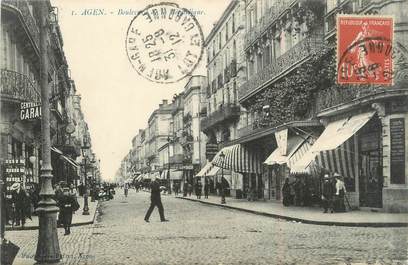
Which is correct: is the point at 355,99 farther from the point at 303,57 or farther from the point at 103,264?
the point at 103,264

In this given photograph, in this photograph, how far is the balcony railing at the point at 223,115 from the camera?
42.7m

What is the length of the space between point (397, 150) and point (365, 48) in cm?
424

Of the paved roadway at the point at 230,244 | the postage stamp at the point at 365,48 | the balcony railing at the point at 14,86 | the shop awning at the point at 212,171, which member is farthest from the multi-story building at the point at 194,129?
the paved roadway at the point at 230,244

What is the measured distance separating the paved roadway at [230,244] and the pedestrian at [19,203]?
1.50m

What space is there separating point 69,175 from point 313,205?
3655cm

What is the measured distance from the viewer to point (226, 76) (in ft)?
151

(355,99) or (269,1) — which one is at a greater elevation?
(269,1)

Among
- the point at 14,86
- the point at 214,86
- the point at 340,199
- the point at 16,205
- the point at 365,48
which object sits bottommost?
the point at 340,199

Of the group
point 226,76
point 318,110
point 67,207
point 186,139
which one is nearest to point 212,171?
point 226,76

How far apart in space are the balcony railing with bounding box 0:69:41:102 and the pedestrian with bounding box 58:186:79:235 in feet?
16.0

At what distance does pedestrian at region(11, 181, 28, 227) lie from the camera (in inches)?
733

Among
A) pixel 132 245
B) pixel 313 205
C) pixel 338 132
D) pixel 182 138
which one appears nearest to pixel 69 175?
pixel 182 138

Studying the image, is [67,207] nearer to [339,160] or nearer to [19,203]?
[19,203]

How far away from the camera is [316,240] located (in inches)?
525
